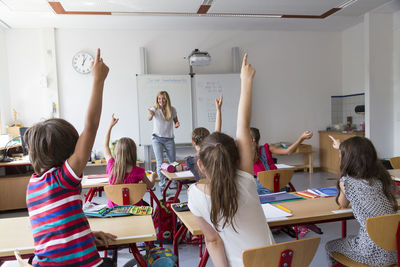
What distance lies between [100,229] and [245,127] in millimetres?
828

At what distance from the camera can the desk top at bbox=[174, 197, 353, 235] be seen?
1530 mm

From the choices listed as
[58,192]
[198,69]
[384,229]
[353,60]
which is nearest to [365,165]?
[384,229]

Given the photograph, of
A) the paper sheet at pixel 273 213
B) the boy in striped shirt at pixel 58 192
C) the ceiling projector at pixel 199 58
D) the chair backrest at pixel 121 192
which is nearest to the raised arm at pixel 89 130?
the boy in striped shirt at pixel 58 192

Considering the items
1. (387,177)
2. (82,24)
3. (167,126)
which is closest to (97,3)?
(82,24)

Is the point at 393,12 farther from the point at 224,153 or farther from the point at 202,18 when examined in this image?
the point at 224,153

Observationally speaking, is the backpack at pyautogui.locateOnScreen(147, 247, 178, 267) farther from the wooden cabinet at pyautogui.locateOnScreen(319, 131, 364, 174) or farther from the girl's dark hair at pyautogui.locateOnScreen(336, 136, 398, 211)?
the wooden cabinet at pyautogui.locateOnScreen(319, 131, 364, 174)

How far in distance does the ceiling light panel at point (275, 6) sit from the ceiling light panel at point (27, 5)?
2396 millimetres

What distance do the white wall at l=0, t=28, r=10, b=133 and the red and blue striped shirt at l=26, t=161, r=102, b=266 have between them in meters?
4.78

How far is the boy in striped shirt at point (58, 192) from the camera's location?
3.71ft

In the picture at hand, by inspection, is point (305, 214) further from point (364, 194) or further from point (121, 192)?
point (121, 192)

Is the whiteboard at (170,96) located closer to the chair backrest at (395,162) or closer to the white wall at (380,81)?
the white wall at (380,81)

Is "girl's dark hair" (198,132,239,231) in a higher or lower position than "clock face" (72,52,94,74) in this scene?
lower

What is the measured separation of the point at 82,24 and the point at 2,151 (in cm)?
242

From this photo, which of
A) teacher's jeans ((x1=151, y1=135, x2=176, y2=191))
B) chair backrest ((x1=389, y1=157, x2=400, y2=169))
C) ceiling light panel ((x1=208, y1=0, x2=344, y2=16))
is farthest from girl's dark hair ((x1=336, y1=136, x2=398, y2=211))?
teacher's jeans ((x1=151, y1=135, x2=176, y2=191))
